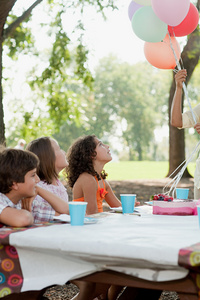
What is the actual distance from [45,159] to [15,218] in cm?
93

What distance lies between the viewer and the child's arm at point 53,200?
264cm

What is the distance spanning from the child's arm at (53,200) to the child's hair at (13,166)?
24 cm

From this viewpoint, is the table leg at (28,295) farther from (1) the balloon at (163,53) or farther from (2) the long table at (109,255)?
(1) the balloon at (163,53)

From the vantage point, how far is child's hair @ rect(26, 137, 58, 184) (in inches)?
121

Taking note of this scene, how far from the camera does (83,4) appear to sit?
11.0m

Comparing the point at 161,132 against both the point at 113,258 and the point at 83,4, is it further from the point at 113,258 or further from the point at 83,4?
the point at 113,258

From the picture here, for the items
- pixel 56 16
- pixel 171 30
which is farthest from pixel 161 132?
pixel 171 30

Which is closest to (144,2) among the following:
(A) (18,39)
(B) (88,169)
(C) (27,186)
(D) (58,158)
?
(B) (88,169)

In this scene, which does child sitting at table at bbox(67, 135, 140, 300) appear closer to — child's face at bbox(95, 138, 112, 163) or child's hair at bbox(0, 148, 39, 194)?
child's face at bbox(95, 138, 112, 163)

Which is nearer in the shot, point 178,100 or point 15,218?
point 15,218

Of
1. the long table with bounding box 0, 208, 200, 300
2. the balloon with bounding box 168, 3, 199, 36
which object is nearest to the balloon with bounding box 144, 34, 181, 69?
the balloon with bounding box 168, 3, 199, 36

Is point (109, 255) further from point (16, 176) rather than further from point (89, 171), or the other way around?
point (89, 171)

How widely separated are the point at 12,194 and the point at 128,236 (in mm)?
793

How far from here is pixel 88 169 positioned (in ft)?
11.3
